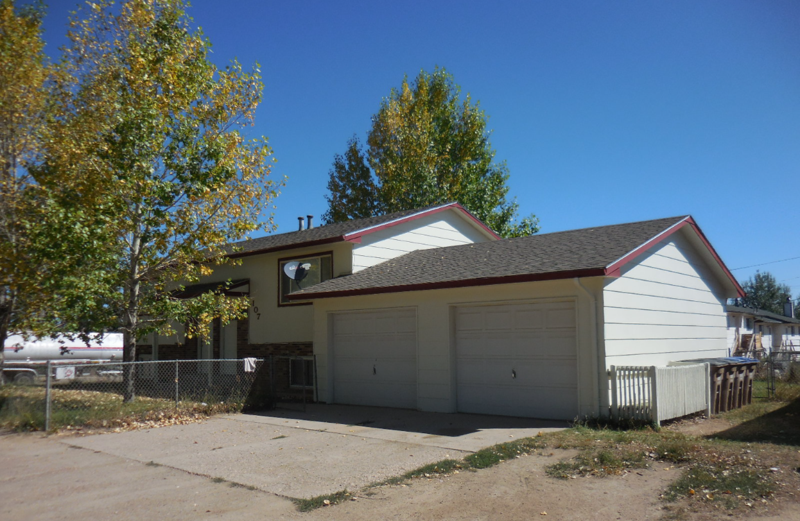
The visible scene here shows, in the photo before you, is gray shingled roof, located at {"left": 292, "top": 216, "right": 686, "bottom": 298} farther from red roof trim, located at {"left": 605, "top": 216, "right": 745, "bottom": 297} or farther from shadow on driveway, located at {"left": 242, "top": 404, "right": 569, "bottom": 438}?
shadow on driveway, located at {"left": 242, "top": 404, "right": 569, "bottom": 438}

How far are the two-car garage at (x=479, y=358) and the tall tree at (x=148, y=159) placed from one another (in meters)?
3.15

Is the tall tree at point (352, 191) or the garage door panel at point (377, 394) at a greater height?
the tall tree at point (352, 191)

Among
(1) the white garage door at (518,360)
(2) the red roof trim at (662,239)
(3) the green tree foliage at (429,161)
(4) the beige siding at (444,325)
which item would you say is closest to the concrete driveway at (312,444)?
(1) the white garage door at (518,360)

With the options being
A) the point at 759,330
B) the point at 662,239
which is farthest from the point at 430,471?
the point at 759,330

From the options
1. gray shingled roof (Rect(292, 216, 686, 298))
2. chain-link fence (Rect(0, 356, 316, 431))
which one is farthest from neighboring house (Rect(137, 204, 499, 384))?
gray shingled roof (Rect(292, 216, 686, 298))

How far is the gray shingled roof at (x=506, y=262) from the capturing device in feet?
37.4

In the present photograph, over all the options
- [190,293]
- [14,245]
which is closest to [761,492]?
[14,245]

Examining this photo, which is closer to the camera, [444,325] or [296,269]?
[444,325]

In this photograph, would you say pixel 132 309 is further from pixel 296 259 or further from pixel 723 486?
pixel 723 486

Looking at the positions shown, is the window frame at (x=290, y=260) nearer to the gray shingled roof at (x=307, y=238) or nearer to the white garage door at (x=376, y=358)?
the gray shingled roof at (x=307, y=238)

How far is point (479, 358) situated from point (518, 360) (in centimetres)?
94

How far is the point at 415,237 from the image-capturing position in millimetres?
18234

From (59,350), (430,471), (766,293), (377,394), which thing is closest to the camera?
(430,471)

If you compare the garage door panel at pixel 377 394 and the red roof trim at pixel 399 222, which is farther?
the red roof trim at pixel 399 222
